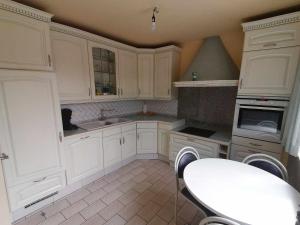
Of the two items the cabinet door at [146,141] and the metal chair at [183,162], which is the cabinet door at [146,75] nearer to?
the cabinet door at [146,141]

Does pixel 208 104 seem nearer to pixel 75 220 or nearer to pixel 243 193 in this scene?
pixel 243 193

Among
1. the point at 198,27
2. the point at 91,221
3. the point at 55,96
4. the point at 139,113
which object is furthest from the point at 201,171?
the point at 139,113

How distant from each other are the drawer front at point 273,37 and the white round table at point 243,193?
143 cm

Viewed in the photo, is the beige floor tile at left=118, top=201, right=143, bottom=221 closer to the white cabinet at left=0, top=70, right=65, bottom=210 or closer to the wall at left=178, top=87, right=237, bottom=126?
the white cabinet at left=0, top=70, right=65, bottom=210

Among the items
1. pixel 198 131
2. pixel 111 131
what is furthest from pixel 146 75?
pixel 198 131

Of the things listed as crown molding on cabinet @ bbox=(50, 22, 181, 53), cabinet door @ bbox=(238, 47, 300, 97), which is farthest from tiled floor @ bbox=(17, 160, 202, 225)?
crown molding on cabinet @ bbox=(50, 22, 181, 53)

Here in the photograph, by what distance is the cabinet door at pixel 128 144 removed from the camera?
2.84m

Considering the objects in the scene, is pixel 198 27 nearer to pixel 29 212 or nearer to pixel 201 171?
pixel 201 171

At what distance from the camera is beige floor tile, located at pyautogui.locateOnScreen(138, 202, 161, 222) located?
177cm

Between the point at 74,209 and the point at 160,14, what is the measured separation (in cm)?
266

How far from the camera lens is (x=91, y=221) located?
1.70 meters

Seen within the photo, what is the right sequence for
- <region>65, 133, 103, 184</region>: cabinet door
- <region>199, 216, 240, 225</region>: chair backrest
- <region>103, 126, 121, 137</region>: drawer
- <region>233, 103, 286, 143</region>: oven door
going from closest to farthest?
1. <region>199, 216, 240, 225</region>: chair backrest
2. <region>233, 103, 286, 143</region>: oven door
3. <region>65, 133, 103, 184</region>: cabinet door
4. <region>103, 126, 121, 137</region>: drawer

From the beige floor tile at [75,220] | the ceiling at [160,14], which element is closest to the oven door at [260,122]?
the ceiling at [160,14]

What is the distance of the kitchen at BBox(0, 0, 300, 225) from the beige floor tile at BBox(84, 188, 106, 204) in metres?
0.01
